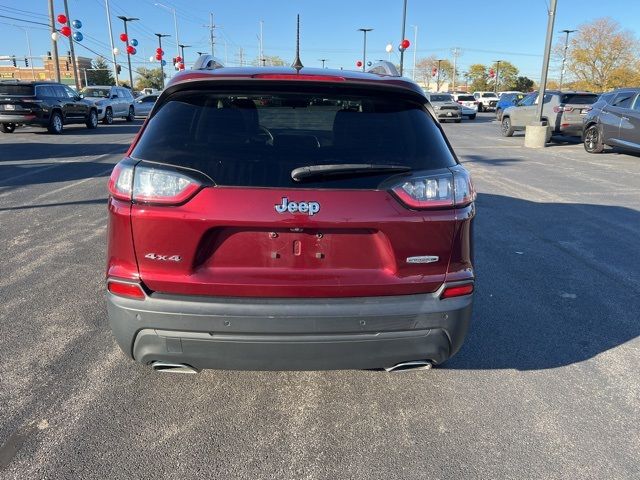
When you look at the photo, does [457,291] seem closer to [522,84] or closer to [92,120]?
[92,120]

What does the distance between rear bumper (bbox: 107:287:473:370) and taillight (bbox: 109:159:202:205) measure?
1.53 feet

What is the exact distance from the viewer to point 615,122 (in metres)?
14.3

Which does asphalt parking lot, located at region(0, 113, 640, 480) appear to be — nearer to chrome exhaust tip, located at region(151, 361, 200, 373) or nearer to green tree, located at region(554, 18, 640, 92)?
chrome exhaust tip, located at region(151, 361, 200, 373)

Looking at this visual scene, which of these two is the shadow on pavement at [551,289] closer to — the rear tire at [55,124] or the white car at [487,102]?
the rear tire at [55,124]

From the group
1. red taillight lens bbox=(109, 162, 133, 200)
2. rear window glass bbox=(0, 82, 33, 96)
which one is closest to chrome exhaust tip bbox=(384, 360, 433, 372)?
red taillight lens bbox=(109, 162, 133, 200)

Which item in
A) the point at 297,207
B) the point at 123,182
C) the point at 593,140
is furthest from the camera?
the point at 593,140

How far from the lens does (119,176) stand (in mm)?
2453

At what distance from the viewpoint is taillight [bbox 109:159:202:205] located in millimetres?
2324

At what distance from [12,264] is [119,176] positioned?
3414 mm

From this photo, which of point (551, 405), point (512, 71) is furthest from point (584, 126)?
point (512, 71)

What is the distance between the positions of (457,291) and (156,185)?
1.54m

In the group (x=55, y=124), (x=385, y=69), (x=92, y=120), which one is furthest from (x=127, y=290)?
(x=92, y=120)

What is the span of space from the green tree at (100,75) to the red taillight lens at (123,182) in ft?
331

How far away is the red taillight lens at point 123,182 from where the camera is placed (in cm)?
239
